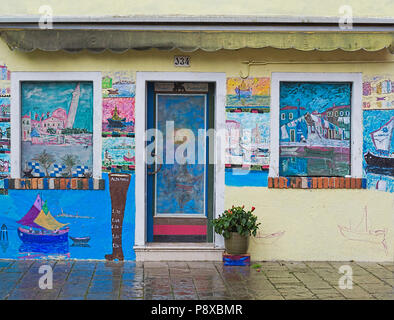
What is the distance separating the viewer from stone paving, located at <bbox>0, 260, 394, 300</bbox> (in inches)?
265

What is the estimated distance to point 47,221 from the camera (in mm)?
8422

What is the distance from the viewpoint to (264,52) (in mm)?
8469

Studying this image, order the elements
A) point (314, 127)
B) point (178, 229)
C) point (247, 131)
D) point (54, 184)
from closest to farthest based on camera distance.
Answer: point (54, 184) → point (247, 131) → point (314, 127) → point (178, 229)

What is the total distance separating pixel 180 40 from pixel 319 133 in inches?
97.2

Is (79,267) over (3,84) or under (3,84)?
under

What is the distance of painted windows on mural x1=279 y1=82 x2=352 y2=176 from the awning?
0.76 metres

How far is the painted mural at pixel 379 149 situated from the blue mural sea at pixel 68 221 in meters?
3.69

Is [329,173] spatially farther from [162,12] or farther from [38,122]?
[38,122]

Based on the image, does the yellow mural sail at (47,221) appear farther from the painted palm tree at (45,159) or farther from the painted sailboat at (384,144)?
the painted sailboat at (384,144)

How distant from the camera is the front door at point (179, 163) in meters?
8.69

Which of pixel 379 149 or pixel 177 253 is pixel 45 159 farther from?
pixel 379 149

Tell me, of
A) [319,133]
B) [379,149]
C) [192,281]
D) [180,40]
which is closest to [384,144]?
[379,149]
